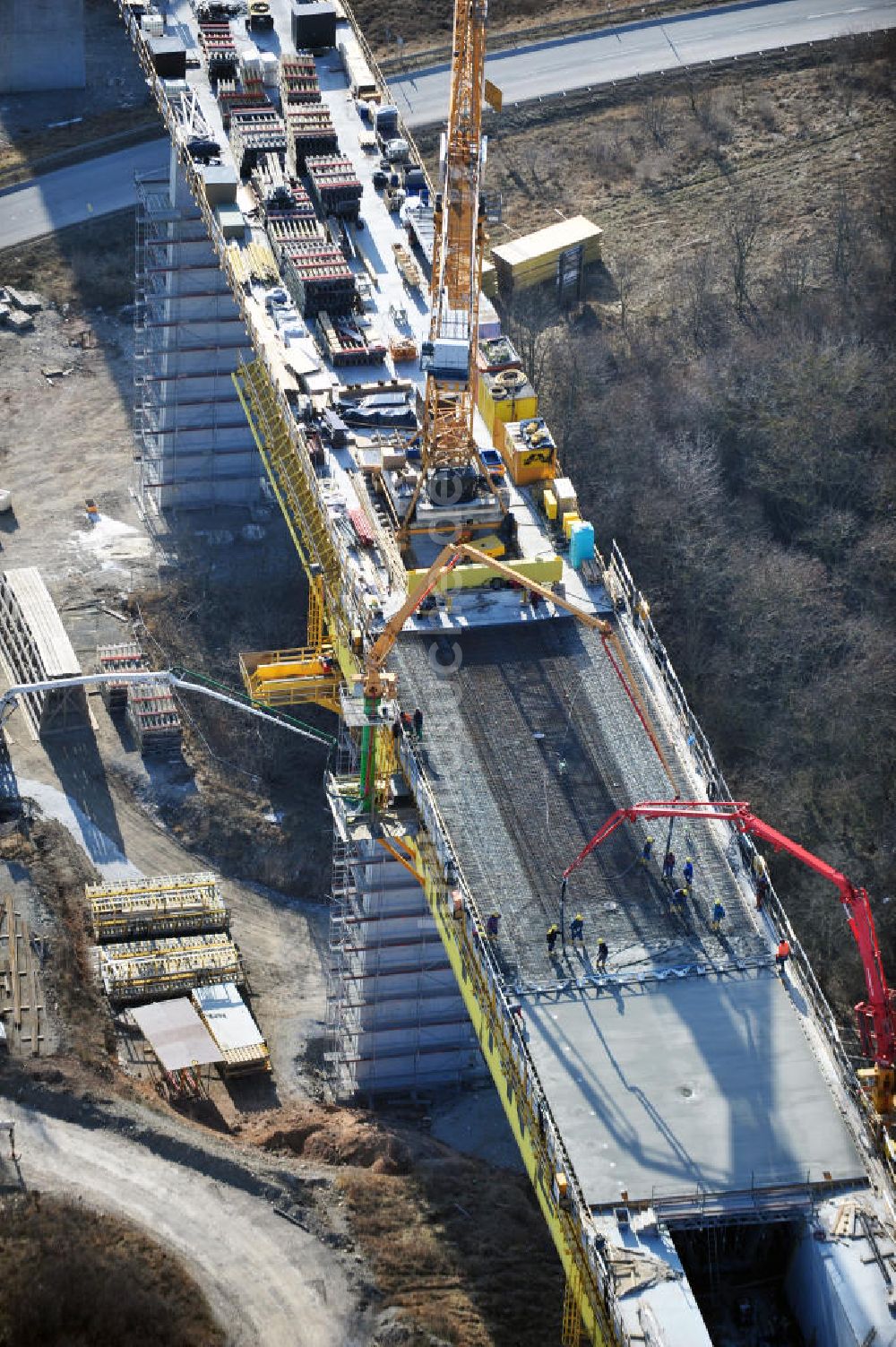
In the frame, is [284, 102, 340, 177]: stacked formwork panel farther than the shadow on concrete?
Yes

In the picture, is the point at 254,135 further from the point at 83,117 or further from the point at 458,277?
the point at 83,117

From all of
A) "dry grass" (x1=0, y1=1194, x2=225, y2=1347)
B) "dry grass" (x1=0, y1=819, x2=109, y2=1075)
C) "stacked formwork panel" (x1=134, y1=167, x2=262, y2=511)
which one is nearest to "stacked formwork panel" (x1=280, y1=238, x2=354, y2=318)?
"stacked formwork panel" (x1=134, y1=167, x2=262, y2=511)

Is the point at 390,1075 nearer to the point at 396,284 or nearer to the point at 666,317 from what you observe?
the point at 396,284

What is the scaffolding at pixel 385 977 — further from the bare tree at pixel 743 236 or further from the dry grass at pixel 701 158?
the dry grass at pixel 701 158

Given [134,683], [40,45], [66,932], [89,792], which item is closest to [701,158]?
[40,45]

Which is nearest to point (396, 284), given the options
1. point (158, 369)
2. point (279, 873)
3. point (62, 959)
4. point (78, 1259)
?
point (158, 369)

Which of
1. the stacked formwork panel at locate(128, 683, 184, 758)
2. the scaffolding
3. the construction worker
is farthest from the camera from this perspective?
the stacked formwork panel at locate(128, 683, 184, 758)

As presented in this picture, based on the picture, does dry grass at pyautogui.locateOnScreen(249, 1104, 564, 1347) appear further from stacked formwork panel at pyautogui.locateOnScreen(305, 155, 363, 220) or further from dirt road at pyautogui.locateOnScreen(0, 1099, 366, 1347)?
stacked formwork panel at pyautogui.locateOnScreen(305, 155, 363, 220)
